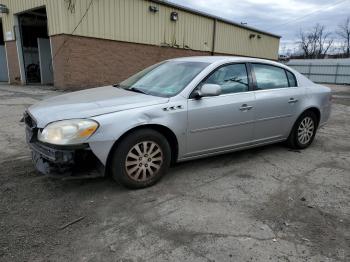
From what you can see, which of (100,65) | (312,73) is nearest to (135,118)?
(100,65)

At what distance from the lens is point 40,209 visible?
3.19m

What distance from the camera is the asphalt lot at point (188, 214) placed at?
2.59 metres

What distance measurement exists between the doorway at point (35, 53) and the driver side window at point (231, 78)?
1324 cm

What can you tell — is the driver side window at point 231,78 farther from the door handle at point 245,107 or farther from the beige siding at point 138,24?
the beige siding at point 138,24

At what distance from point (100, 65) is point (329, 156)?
10.9 metres

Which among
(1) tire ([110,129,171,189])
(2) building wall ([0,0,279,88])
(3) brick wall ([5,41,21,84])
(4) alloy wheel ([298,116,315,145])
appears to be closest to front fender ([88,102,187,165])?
(1) tire ([110,129,171,189])

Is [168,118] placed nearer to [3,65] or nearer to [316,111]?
[316,111]

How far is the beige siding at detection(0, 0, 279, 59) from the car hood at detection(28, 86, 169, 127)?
9443mm

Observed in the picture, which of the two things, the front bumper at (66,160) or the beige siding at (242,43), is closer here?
the front bumper at (66,160)

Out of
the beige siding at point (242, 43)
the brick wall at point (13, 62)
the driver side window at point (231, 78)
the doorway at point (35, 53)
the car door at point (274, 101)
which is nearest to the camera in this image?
the driver side window at point (231, 78)

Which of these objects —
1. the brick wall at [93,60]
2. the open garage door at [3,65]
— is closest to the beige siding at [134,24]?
the brick wall at [93,60]

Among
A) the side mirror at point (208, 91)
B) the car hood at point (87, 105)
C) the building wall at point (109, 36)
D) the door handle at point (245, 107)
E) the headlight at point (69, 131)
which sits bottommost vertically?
the headlight at point (69, 131)

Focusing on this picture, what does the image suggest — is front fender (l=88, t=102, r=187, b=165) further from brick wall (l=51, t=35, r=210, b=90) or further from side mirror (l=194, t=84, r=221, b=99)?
brick wall (l=51, t=35, r=210, b=90)

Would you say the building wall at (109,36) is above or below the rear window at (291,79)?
above
